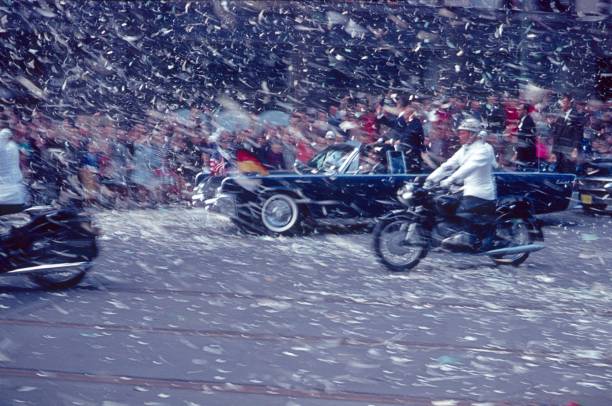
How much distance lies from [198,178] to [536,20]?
536 inches

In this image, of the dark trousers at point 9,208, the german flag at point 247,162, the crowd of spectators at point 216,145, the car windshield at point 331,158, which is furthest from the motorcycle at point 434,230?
the german flag at point 247,162

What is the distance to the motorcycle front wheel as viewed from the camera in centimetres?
870

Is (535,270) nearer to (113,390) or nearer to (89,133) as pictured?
(113,390)

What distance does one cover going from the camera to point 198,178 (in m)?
13.2

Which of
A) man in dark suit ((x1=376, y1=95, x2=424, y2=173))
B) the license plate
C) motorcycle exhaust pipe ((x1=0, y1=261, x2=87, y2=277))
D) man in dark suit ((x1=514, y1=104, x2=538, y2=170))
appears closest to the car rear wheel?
the license plate

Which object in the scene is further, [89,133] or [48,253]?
[89,133]

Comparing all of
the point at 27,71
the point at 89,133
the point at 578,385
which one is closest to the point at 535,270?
the point at 578,385

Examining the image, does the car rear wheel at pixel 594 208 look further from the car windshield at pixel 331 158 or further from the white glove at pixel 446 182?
the white glove at pixel 446 182

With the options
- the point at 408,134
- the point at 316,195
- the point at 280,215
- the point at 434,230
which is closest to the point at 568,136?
the point at 408,134

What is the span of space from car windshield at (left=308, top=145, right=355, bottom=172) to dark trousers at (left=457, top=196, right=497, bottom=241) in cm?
302

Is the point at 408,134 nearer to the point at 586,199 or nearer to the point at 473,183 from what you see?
the point at 473,183

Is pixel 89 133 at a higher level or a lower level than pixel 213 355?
higher

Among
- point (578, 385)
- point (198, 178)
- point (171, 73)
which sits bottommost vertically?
point (578, 385)

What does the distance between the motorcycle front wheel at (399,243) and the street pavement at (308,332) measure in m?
0.19
